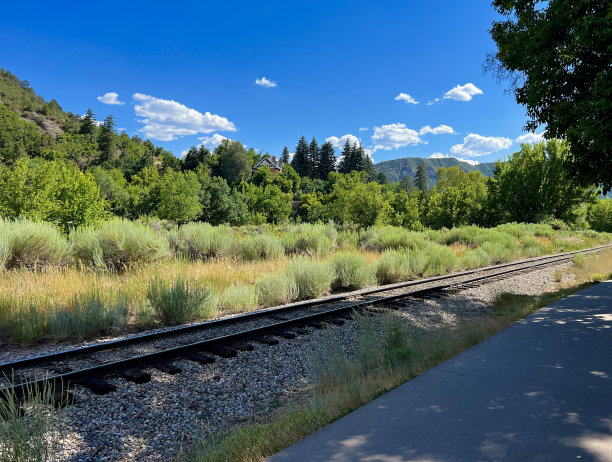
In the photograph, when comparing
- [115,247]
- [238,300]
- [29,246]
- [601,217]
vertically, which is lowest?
[601,217]

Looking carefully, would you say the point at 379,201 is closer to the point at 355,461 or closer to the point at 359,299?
the point at 359,299

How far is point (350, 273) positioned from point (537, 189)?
155 ft

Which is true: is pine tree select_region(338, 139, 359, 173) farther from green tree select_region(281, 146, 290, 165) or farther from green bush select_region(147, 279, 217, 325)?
green bush select_region(147, 279, 217, 325)

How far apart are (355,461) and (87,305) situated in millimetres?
6193

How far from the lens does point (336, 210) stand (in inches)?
1711

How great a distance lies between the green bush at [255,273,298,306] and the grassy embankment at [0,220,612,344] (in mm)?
27

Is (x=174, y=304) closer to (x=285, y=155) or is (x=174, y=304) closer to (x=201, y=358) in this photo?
(x=201, y=358)

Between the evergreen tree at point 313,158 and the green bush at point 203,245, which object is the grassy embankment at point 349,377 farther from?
the evergreen tree at point 313,158

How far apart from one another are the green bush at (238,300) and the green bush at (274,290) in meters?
0.39

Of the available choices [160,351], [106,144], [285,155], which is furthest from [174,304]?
[285,155]

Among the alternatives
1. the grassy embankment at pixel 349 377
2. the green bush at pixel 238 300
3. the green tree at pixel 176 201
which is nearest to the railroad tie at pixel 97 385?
the grassy embankment at pixel 349 377

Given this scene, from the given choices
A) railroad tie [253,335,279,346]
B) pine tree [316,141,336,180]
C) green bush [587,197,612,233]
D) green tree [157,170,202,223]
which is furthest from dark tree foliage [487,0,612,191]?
pine tree [316,141,336,180]

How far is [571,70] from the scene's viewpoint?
851 centimetres

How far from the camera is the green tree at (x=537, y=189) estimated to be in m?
46.3
